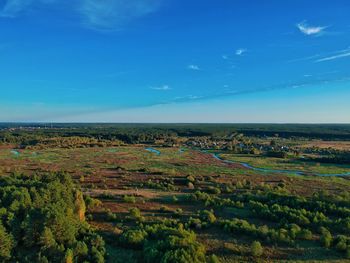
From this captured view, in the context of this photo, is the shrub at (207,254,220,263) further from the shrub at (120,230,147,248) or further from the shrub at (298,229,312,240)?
the shrub at (298,229,312,240)

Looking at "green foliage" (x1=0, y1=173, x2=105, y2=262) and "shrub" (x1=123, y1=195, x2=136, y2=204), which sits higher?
"green foliage" (x1=0, y1=173, x2=105, y2=262)

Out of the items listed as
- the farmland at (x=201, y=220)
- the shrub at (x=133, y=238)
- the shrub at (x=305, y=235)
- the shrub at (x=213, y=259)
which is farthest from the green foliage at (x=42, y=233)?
the shrub at (x=305, y=235)

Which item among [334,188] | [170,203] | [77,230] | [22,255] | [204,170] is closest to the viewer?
[22,255]

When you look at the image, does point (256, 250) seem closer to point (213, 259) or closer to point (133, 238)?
point (213, 259)

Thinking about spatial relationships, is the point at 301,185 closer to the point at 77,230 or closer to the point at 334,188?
the point at 334,188

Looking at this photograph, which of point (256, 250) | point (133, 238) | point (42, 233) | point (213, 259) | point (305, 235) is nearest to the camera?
point (213, 259)

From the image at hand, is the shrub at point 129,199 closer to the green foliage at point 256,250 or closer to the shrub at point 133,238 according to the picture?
the shrub at point 133,238

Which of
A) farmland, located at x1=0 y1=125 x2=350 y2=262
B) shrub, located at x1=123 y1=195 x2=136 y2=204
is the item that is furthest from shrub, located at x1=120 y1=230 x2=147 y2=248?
shrub, located at x1=123 y1=195 x2=136 y2=204

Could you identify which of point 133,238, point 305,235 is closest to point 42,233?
point 133,238

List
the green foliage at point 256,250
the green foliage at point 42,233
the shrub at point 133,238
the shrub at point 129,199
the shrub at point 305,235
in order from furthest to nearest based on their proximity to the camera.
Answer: the shrub at point 129,199
the shrub at point 305,235
the shrub at point 133,238
the green foliage at point 256,250
the green foliage at point 42,233

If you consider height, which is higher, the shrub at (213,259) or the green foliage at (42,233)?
the green foliage at (42,233)

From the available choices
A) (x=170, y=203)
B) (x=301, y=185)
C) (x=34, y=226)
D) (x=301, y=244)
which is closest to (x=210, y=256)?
(x=301, y=244)
